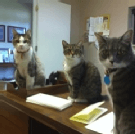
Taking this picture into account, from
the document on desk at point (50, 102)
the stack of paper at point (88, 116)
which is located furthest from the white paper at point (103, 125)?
the document on desk at point (50, 102)

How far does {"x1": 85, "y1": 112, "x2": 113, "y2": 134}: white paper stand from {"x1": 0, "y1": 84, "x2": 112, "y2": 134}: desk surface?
2cm

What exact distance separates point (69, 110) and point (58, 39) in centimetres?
52

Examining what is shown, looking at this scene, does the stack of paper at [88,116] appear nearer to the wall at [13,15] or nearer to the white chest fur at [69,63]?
the white chest fur at [69,63]

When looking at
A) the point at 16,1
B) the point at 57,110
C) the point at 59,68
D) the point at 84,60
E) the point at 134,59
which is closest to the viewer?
the point at 134,59

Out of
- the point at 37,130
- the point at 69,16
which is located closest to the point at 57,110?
the point at 37,130

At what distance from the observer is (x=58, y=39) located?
1.05m

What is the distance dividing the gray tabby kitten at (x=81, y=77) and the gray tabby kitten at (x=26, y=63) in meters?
0.21

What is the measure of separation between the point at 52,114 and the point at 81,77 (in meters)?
0.23

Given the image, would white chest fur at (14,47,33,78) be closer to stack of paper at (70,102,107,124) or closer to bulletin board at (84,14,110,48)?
bulletin board at (84,14,110,48)

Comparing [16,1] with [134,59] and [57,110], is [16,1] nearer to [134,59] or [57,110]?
[57,110]

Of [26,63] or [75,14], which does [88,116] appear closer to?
[26,63]

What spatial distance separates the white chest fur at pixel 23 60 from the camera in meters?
0.86

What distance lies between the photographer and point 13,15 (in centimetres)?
113

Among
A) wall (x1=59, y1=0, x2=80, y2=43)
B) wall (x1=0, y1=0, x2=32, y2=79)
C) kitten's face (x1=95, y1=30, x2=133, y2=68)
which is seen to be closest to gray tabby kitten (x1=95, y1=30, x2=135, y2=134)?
kitten's face (x1=95, y1=30, x2=133, y2=68)
